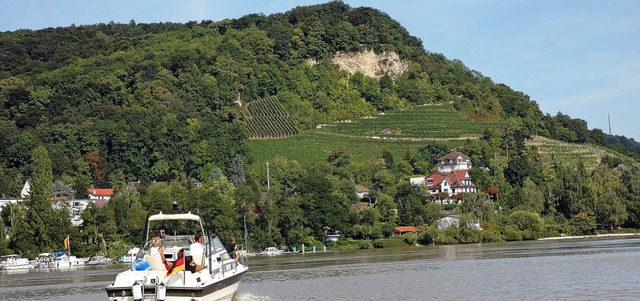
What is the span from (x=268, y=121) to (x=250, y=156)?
18.8 m

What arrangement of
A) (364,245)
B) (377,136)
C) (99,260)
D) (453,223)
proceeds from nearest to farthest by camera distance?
(99,260), (364,245), (453,223), (377,136)

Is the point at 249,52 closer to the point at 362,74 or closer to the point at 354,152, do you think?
the point at 362,74

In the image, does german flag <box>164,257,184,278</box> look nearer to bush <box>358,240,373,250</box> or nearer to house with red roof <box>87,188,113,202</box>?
bush <box>358,240,373,250</box>

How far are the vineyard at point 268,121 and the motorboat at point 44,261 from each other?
68.2 m

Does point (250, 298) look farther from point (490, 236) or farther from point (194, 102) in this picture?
point (194, 102)

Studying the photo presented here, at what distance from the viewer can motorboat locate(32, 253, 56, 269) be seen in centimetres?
8297

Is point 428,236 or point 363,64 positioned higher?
point 363,64

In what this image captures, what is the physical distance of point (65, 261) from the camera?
8350 centimetres

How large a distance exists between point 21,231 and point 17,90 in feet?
276

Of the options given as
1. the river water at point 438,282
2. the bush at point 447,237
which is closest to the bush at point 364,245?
the bush at point 447,237

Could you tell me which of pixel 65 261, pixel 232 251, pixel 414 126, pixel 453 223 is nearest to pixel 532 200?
pixel 453 223

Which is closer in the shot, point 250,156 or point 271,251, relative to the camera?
point 271,251

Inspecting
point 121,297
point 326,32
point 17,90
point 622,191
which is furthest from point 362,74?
point 121,297

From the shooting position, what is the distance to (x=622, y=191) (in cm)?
11094
